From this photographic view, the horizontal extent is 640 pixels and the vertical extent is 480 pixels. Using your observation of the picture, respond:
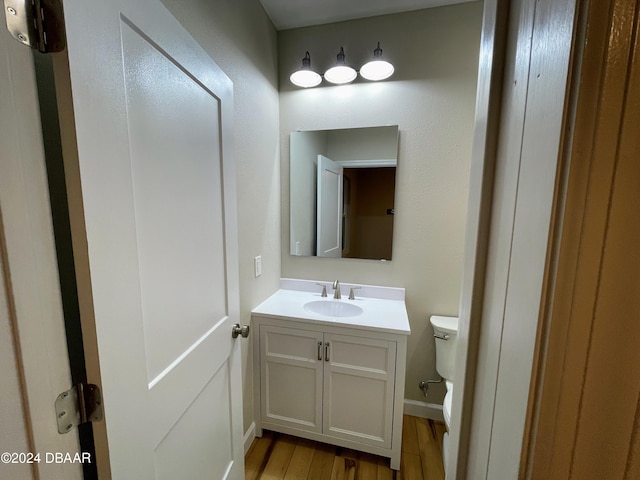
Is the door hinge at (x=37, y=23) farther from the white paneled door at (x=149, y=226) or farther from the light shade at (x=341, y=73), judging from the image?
the light shade at (x=341, y=73)

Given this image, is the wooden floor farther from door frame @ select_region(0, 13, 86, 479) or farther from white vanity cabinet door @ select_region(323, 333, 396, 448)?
door frame @ select_region(0, 13, 86, 479)

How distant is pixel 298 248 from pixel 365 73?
1223 millimetres

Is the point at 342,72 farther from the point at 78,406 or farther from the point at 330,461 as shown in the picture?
the point at 330,461

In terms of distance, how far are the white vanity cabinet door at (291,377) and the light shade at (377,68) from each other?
1.58 metres

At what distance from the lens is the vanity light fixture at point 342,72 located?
1.56 meters

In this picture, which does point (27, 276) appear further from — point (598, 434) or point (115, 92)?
point (598, 434)

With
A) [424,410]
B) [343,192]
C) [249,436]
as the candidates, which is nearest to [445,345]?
[424,410]

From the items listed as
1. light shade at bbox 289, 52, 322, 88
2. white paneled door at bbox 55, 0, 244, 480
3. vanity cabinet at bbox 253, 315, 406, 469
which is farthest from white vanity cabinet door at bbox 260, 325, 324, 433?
light shade at bbox 289, 52, 322, 88

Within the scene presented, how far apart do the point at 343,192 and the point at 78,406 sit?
1634mm

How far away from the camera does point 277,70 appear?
1.78 metres

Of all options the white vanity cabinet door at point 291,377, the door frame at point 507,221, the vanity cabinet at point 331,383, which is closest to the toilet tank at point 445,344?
the vanity cabinet at point 331,383

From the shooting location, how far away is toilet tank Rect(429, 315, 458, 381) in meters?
1.58

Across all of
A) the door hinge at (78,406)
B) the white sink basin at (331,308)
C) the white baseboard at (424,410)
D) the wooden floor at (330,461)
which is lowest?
the wooden floor at (330,461)

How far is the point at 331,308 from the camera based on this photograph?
1.75 m
